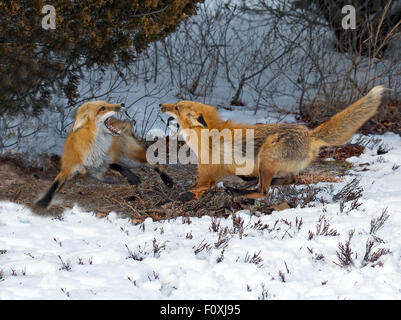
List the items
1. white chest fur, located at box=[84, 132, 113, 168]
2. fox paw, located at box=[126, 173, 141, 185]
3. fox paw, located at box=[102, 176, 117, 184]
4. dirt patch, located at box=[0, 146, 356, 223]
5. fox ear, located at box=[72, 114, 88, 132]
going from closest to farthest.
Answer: dirt patch, located at box=[0, 146, 356, 223] < fox ear, located at box=[72, 114, 88, 132] < white chest fur, located at box=[84, 132, 113, 168] < fox paw, located at box=[126, 173, 141, 185] < fox paw, located at box=[102, 176, 117, 184]

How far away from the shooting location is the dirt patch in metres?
5.17

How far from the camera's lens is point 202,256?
12.5 feet

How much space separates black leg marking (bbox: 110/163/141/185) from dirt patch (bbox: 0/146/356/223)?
90 millimetres

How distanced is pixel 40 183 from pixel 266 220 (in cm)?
309

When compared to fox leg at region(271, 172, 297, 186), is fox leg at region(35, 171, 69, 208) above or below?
below

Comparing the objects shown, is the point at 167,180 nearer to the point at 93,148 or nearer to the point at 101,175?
the point at 101,175

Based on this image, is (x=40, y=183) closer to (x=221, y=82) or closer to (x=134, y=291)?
(x=134, y=291)

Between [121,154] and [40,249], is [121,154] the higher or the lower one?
the higher one

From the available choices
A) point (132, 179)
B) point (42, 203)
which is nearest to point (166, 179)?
point (132, 179)

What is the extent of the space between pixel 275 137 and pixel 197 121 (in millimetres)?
907

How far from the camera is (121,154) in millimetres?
Answer: 6418

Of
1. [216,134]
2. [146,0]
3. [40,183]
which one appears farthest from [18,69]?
[216,134]

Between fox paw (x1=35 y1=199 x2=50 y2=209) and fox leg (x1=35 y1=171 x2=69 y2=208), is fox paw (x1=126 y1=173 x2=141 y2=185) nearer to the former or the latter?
fox leg (x1=35 y1=171 x2=69 y2=208)

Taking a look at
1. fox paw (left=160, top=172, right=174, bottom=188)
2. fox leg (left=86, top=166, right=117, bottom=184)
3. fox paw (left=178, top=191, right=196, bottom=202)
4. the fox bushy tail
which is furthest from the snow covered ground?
fox paw (left=160, top=172, right=174, bottom=188)
